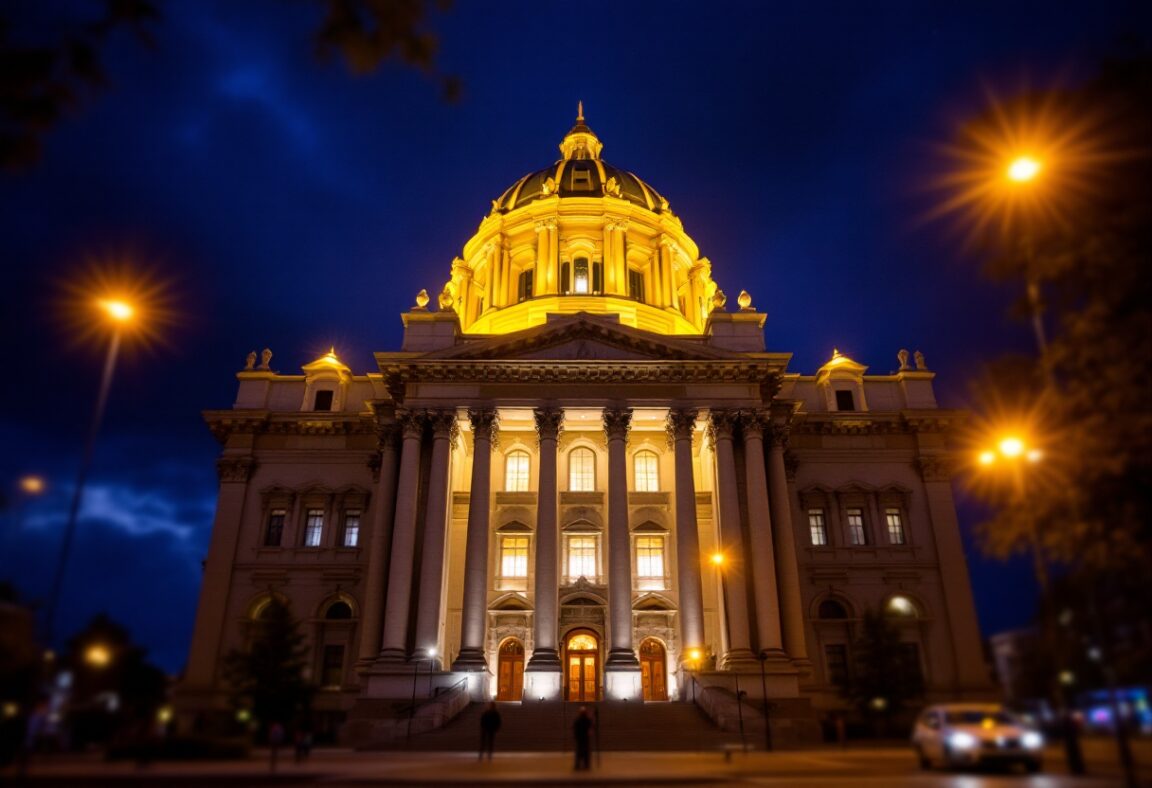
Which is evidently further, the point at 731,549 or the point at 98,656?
the point at 731,549

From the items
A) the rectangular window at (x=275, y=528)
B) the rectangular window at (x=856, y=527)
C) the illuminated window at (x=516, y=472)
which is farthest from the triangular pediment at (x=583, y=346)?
the rectangular window at (x=275, y=528)

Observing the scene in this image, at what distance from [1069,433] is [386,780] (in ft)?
44.2

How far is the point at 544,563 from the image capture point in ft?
109

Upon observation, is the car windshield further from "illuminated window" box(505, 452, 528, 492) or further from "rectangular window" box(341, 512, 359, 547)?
"rectangular window" box(341, 512, 359, 547)

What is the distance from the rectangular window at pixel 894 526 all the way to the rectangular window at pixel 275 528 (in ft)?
102

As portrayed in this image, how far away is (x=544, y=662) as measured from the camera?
30.8 meters

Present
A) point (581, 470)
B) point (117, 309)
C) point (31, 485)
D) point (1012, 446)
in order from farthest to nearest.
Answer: point (581, 470)
point (117, 309)
point (1012, 446)
point (31, 485)

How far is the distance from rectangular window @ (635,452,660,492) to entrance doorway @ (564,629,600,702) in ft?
26.6

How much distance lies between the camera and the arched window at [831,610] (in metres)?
37.9

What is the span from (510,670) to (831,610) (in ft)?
52.2

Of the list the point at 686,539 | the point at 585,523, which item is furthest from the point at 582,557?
the point at 686,539

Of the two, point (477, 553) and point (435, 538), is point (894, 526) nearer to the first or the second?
point (477, 553)

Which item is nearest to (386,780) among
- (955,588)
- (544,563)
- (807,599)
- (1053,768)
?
(1053,768)

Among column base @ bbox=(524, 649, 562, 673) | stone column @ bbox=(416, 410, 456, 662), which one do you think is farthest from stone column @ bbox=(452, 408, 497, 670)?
column base @ bbox=(524, 649, 562, 673)
